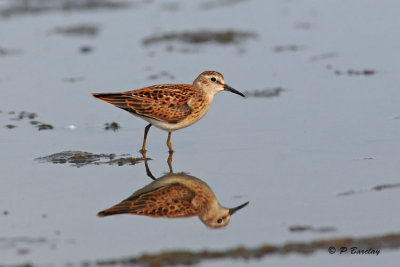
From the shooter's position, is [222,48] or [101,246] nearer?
[101,246]

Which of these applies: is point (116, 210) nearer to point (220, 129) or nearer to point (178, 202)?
Result: point (178, 202)

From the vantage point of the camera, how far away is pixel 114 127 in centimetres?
1484

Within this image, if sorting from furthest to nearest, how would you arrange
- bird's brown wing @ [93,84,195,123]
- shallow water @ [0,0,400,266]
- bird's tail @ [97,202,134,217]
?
bird's brown wing @ [93,84,195,123], bird's tail @ [97,202,134,217], shallow water @ [0,0,400,266]

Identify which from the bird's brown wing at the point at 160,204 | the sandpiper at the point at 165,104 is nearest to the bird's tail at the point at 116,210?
the bird's brown wing at the point at 160,204

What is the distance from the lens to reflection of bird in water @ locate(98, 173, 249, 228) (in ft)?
33.3

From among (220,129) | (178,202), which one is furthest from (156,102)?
(178,202)

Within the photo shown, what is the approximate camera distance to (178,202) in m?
10.7

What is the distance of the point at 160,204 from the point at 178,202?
0.27m

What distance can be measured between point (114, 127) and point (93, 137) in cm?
71

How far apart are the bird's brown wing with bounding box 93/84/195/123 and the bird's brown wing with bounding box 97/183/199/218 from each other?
225cm

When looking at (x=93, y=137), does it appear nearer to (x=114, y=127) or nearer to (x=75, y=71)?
(x=114, y=127)

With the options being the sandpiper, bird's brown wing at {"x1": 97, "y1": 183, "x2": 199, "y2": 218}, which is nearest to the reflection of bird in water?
bird's brown wing at {"x1": 97, "y1": 183, "x2": 199, "y2": 218}

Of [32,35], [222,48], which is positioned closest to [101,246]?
[222,48]

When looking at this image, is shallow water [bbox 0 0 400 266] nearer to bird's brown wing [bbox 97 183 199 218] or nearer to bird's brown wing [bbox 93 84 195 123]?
bird's brown wing [bbox 97 183 199 218]
